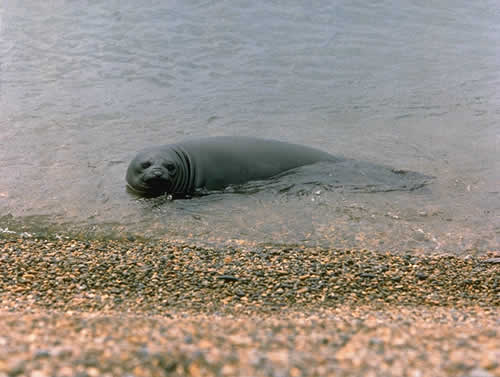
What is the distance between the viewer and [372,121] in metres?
9.55

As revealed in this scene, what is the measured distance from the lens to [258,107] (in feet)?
33.4

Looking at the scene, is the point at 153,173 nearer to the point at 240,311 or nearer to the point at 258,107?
the point at 240,311

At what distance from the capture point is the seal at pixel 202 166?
6.39m

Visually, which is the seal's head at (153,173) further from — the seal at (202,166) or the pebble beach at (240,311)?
the pebble beach at (240,311)

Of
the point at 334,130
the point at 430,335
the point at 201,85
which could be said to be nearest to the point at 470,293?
the point at 430,335

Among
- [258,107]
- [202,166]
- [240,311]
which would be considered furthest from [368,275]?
[258,107]

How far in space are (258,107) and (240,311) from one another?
285 inches

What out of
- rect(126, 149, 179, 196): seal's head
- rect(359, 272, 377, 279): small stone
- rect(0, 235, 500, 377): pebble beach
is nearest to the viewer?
rect(0, 235, 500, 377): pebble beach

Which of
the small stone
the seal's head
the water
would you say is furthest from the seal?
the small stone

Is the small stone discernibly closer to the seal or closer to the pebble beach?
the pebble beach

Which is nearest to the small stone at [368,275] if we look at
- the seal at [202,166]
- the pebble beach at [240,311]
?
the pebble beach at [240,311]

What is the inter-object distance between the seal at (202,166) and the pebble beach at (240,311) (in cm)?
155

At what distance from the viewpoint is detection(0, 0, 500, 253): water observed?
18.6 feet

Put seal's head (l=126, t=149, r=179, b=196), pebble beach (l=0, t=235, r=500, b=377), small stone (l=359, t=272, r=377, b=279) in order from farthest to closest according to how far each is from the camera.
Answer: seal's head (l=126, t=149, r=179, b=196)
small stone (l=359, t=272, r=377, b=279)
pebble beach (l=0, t=235, r=500, b=377)
